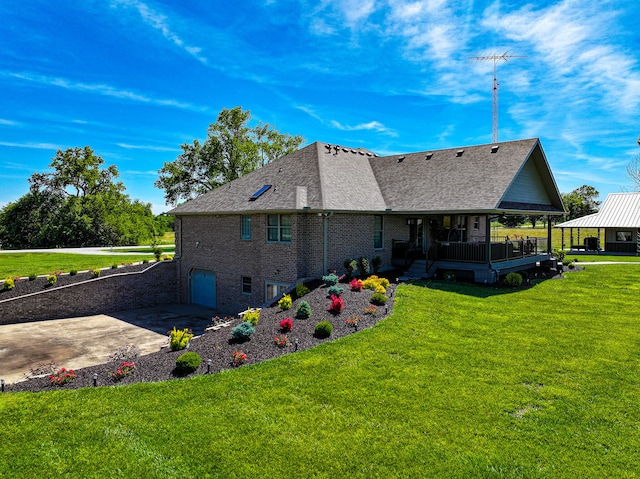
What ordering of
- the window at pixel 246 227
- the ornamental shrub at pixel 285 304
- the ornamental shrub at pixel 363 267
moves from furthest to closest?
the window at pixel 246 227 → the ornamental shrub at pixel 363 267 → the ornamental shrub at pixel 285 304

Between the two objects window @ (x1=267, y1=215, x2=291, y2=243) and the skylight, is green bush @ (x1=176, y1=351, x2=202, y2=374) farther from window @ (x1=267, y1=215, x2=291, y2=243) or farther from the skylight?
the skylight

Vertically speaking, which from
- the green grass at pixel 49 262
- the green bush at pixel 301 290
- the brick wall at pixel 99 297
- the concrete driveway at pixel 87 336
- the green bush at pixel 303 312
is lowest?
the concrete driveway at pixel 87 336

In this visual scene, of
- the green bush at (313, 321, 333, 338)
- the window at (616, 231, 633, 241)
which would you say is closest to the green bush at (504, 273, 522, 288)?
the green bush at (313, 321, 333, 338)

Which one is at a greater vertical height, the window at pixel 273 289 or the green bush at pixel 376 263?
the green bush at pixel 376 263

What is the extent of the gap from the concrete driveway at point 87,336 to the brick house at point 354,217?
8.68 ft

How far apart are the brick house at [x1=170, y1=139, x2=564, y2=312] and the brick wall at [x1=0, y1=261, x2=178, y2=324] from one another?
110 cm

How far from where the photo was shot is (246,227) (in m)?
20.5

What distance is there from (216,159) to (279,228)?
92.4 ft

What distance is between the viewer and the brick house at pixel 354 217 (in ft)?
60.0

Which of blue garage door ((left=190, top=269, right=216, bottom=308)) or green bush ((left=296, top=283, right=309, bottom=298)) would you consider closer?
green bush ((left=296, top=283, right=309, bottom=298))

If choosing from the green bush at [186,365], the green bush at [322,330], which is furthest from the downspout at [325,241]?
the green bush at [186,365]

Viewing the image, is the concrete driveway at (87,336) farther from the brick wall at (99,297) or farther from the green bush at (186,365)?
the green bush at (186,365)

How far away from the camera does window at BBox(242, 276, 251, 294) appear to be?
2031cm

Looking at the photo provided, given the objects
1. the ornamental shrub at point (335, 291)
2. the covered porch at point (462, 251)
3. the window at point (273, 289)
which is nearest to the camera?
the ornamental shrub at point (335, 291)
